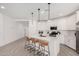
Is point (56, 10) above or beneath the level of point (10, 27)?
above

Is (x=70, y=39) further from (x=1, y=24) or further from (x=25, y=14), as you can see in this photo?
(x=1, y=24)

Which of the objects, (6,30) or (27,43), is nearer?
(27,43)

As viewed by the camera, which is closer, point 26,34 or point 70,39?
point 26,34

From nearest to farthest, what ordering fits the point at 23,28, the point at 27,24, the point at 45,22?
1. the point at 45,22
2. the point at 27,24
3. the point at 23,28

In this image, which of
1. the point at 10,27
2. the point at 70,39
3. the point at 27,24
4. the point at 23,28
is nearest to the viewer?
the point at 27,24

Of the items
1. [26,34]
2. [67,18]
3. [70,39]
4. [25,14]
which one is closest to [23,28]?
[26,34]

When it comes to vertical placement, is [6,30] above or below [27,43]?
above

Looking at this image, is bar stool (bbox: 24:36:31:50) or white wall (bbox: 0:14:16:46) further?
white wall (bbox: 0:14:16:46)

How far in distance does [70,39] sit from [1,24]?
453cm

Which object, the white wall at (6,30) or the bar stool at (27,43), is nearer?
the bar stool at (27,43)

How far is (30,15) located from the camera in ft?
13.8

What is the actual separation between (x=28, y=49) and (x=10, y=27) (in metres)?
2.32

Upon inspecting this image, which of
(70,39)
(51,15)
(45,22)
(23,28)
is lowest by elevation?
(70,39)

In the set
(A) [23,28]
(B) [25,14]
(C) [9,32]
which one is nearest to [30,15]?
(B) [25,14]
